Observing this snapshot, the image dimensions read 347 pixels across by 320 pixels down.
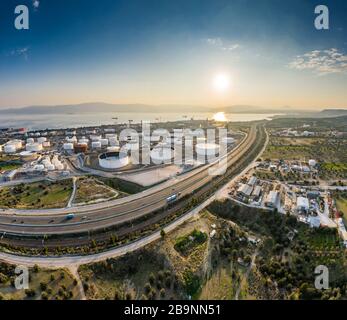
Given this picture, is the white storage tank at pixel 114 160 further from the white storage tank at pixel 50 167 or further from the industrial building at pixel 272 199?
the industrial building at pixel 272 199

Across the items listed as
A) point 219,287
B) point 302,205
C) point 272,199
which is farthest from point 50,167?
point 302,205

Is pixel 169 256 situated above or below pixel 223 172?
below

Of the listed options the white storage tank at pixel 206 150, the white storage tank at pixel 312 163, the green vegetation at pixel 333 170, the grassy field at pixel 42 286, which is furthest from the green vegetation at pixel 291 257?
the white storage tank at pixel 206 150

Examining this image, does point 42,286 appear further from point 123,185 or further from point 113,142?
point 113,142

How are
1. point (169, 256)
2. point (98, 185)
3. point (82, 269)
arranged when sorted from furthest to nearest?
1. point (98, 185)
2. point (169, 256)
3. point (82, 269)

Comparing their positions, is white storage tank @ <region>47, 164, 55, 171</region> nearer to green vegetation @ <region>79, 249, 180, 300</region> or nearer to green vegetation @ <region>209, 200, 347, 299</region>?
green vegetation @ <region>79, 249, 180, 300</region>
